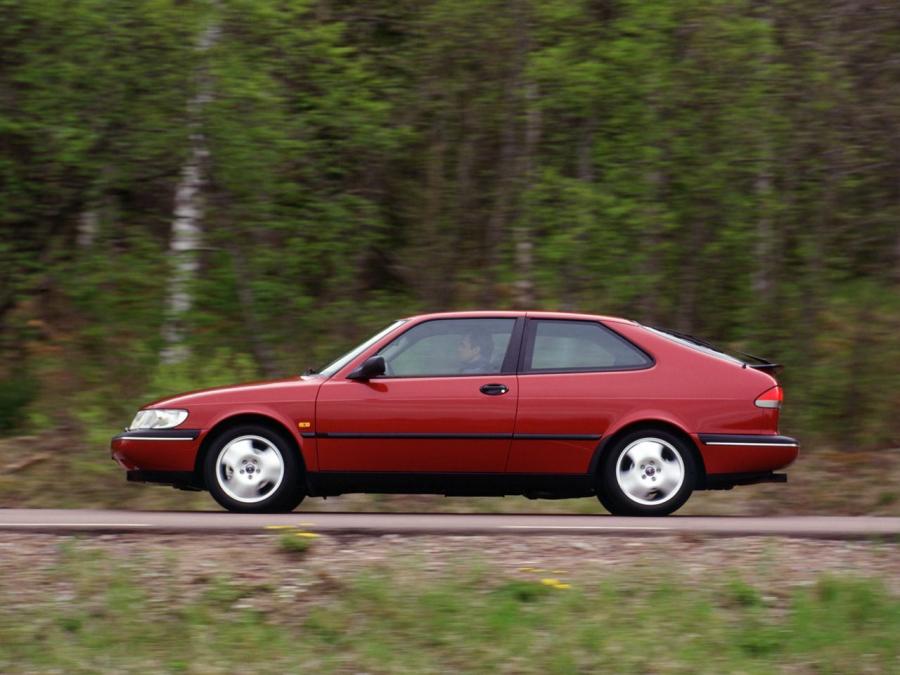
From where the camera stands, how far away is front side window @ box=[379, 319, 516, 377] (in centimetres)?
970

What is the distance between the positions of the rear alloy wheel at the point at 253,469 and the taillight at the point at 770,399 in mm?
3325

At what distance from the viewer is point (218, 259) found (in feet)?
49.4

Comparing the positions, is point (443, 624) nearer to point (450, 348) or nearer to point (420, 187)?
point (450, 348)

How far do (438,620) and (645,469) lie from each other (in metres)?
3.40

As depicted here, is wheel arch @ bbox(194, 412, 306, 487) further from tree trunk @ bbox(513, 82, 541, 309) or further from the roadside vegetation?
tree trunk @ bbox(513, 82, 541, 309)

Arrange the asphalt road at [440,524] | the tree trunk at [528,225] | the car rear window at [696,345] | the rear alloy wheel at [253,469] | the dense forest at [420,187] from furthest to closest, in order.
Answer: the tree trunk at [528,225] → the dense forest at [420,187] → the car rear window at [696,345] → the rear alloy wheel at [253,469] → the asphalt road at [440,524]

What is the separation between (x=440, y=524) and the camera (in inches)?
337

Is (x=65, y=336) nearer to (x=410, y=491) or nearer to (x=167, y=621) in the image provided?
(x=410, y=491)

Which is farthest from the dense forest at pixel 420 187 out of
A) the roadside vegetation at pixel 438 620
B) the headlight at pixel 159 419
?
the roadside vegetation at pixel 438 620

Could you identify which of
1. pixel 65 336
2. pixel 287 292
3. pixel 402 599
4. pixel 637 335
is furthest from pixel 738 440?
pixel 65 336

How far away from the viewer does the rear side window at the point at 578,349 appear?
9.67 metres

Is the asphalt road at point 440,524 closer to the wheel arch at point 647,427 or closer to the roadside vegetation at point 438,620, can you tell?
the wheel arch at point 647,427

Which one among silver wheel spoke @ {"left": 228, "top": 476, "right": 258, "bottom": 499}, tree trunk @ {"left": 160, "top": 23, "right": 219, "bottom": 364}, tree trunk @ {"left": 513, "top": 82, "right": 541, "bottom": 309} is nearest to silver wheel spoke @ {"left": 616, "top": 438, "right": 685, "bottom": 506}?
silver wheel spoke @ {"left": 228, "top": 476, "right": 258, "bottom": 499}

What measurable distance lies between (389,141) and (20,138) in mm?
4069
